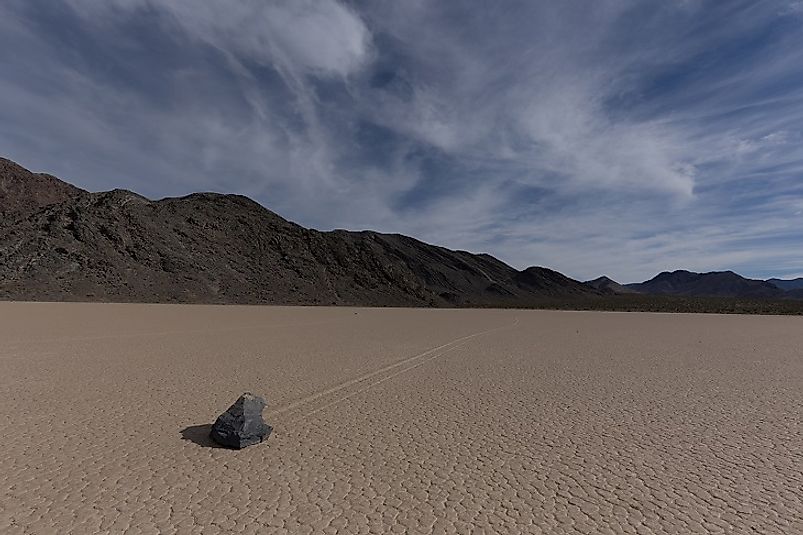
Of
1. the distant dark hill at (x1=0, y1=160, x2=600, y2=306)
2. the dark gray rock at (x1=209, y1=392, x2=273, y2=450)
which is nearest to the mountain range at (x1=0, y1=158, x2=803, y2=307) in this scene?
the distant dark hill at (x1=0, y1=160, x2=600, y2=306)

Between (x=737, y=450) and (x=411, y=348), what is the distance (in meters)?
10.8

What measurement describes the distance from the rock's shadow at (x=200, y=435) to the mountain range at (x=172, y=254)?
148 feet

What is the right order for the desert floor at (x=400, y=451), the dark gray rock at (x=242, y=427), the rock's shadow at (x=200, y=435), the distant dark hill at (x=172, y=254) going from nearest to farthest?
the desert floor at (x=400, y=451) < the dark gray rock at (x=242, y=427) < the rock's shadow at (x=200, y=435) < the distant dark hill at (x=172, y=254)

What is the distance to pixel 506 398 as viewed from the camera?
8227 millimetres

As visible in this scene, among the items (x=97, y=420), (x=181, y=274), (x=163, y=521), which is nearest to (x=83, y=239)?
(x=181, y=274)

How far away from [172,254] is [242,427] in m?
57.5

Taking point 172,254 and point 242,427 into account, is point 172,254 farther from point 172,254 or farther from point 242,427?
→ point 242,427

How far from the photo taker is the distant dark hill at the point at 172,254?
47.3 metres

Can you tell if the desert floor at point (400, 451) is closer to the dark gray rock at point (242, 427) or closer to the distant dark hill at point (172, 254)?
the dark gray rock at point (242, 427)

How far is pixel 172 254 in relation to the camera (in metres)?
57.3

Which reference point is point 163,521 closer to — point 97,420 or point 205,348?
point 97,420

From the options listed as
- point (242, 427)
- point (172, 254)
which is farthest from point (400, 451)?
point (172, 254)

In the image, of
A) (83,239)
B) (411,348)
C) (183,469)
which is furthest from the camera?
(83,239)

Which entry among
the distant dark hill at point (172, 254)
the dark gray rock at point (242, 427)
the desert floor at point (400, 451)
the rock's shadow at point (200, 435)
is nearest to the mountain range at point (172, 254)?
the distant dark hill at point (172, 254)
